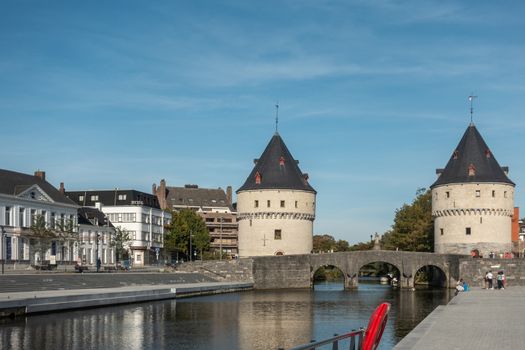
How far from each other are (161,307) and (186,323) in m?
7.90

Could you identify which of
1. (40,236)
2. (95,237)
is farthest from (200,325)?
(95,237)

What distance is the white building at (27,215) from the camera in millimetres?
63125

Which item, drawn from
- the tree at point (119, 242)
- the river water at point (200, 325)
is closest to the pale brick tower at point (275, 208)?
the tree at point (119, 242)

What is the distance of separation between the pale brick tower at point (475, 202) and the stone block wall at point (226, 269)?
18.6 metres

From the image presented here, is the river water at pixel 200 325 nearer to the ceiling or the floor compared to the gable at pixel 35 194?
nearer to the floor

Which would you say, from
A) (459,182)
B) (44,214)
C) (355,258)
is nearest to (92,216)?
(44,214)

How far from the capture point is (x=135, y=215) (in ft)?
318

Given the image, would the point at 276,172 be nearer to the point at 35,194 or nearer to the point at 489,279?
the point at 35,194

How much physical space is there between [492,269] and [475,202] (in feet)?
30.8

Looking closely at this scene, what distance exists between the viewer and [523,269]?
63.9 metres

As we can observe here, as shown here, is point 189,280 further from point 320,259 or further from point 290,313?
point 290,313

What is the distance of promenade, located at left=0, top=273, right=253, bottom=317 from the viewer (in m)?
32.8

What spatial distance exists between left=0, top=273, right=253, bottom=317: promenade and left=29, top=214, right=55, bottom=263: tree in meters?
9.22

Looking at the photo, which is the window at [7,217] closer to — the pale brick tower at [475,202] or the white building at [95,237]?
the white building at [95,237]
